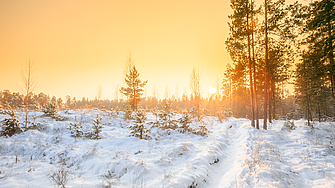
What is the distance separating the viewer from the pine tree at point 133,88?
2258cm

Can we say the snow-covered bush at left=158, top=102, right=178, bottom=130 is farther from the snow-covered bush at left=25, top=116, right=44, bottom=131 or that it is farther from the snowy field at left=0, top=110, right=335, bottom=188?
the snow-covered bush at left=25, top=116, right=44, bottom=131

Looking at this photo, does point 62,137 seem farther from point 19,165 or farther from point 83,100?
point 83,100

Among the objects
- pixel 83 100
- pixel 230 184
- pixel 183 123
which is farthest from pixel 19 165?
pixel 83 100

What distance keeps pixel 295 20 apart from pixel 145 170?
14.5m

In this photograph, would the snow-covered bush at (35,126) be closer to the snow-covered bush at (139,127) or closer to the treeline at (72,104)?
the treeline at (72,104)

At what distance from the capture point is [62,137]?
29.4ft

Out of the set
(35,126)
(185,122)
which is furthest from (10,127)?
(185,122)

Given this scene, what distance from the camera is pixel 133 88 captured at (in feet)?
75.3

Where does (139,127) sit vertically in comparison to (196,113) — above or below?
below

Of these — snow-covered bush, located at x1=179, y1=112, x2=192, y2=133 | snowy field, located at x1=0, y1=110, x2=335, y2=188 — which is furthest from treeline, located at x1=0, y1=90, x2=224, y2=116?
snowy field, located at x1=0, y1=110, x2=335, y2=188

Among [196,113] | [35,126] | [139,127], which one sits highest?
[196,113]

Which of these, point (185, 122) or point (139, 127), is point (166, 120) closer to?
point (185, 122)

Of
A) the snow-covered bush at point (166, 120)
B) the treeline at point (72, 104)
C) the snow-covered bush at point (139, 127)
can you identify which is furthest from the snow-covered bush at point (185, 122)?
the snow-covered bush at point (139, 127)

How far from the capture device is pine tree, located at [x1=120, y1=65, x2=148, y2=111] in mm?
22578
